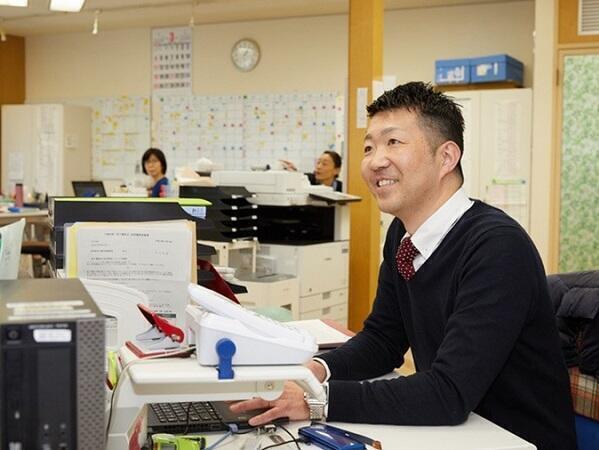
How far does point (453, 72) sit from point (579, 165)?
1317mm

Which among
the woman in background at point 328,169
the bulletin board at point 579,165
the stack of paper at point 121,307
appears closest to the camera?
the stack of paper at point 121,307

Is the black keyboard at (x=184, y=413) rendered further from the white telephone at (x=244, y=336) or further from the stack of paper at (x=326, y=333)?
the stack of paper at (x=326, y=333)

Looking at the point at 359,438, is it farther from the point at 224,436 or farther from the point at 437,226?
the point at 437,226

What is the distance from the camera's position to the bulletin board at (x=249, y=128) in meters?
8.16

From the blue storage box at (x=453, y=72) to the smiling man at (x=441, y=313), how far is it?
4.79 meters

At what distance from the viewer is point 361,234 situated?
534 cm

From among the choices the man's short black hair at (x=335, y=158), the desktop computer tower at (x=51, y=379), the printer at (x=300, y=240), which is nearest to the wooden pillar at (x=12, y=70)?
the man's short black hair at (x=335, y=158)

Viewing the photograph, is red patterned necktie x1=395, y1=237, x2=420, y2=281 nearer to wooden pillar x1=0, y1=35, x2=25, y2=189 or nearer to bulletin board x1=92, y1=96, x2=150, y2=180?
bulletin board x1=92, y1=96, x2=150, y2=180

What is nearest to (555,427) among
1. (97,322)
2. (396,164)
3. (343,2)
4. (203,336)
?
(396,164)

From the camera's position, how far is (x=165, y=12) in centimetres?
837

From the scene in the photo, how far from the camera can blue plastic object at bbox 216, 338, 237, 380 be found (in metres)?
1.22

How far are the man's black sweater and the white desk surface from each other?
19 millimetres

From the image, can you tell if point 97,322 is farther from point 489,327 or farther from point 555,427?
point 555,427

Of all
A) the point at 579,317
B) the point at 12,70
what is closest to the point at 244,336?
the point at 579,317
